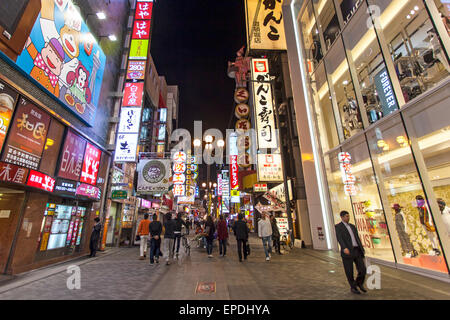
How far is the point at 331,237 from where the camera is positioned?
39.4 feet

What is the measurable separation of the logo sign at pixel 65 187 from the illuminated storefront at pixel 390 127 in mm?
12827

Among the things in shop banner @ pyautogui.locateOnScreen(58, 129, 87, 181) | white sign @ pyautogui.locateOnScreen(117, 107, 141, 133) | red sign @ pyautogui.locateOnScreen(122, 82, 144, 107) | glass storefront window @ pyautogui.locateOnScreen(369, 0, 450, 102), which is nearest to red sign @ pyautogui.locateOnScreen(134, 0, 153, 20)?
red sign @ pyautogui.locateOnScreen(122, 82, 144, 107)

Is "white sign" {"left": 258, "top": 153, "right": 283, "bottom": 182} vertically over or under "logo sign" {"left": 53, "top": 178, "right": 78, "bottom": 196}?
over

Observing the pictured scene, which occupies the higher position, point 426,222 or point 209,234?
point 426,222

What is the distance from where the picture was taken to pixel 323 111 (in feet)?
44.0

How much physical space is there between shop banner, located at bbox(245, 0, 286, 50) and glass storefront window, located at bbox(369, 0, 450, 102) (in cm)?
Result: 911

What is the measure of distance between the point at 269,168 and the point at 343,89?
275 inches

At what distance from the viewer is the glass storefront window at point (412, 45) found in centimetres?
681

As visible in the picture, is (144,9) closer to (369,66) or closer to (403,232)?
(369,66)

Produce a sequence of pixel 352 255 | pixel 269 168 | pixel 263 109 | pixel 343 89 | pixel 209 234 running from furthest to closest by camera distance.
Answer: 1. pixel 263 109
2. pixel 269 168
3. pixel 343 89
4. pixel 209 234
5. pixel 352 255

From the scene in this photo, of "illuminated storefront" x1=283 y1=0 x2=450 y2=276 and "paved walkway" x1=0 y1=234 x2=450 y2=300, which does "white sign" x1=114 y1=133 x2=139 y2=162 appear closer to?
"paved walkway" x1=0 y1=234 x2=450 y2=300

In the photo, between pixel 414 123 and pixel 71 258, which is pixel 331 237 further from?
pixel 71 258

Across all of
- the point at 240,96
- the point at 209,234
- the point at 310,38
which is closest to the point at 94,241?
the point at 209,234

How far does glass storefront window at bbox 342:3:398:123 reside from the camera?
317 inches
